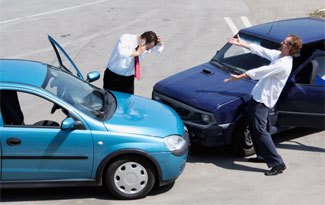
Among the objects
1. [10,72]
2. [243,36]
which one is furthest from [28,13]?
[10,72]

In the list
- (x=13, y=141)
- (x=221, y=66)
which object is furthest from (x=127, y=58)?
(x=13, y=141)

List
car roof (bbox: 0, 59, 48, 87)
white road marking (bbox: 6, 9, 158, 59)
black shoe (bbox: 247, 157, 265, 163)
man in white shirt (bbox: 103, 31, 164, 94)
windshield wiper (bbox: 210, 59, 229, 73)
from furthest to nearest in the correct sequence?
white road marking (bbox: 6, 9, 158, 59), windshield wiper (bbox: 210, 59, 229, 73), man in white shirt (bbox: 103, 31, 164, 94), black shoe (bbox: 247, 157, 265, 163), car roof (bbox: 0, 59, 48, 87)

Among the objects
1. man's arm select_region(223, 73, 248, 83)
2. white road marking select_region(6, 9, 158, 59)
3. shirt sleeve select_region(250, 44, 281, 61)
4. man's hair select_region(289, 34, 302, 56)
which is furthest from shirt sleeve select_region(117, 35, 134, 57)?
white road marking select_region(6, 9, 158, 59)

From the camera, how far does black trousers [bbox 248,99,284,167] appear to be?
26.0 ft

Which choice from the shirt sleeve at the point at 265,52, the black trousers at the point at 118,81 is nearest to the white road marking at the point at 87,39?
the black trousers at the point at 118,81

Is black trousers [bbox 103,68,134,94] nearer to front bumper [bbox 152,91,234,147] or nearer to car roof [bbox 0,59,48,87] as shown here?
front bumper [bbox 152,91,234,147]

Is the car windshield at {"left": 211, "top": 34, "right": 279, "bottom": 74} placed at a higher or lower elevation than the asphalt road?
higher

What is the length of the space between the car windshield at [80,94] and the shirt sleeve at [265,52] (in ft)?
7.06

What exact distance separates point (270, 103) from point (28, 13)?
11.8 meters

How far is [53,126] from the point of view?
675 centimetres

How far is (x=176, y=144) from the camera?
23.2ft

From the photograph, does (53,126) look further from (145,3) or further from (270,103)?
(145,3)

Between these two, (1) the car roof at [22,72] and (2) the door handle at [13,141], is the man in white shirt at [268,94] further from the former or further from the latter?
(2) the door handle at [13,141]

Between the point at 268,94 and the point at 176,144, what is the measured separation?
1594mm
